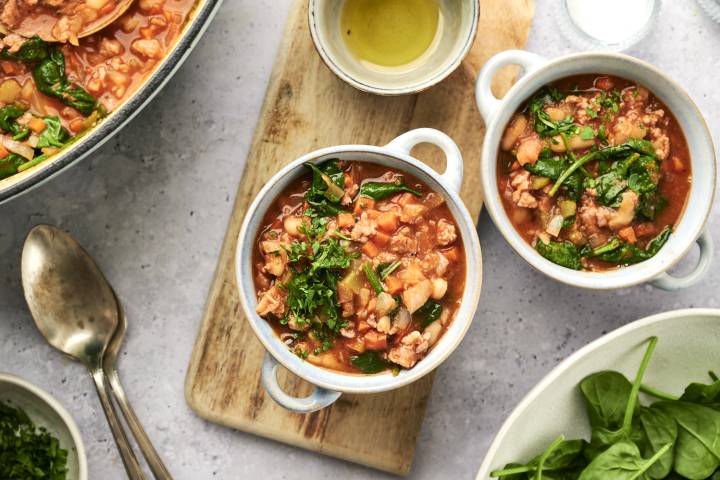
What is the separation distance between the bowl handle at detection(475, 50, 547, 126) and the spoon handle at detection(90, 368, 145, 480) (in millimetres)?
1651

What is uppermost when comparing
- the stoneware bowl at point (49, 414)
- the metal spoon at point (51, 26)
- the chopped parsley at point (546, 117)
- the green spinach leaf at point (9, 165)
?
the chopped parsley at point (546, 117)

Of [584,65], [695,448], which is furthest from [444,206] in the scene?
[695,448]

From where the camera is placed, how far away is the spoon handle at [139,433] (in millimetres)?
2818

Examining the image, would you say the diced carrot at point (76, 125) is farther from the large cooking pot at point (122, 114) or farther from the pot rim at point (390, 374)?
the pot rim at point (390, 374)

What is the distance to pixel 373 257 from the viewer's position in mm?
2467

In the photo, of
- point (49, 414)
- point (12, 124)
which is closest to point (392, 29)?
point (12, 124)

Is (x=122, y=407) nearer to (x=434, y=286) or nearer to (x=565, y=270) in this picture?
(x=434, y=286)

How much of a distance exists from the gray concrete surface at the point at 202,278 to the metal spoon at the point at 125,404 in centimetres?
5

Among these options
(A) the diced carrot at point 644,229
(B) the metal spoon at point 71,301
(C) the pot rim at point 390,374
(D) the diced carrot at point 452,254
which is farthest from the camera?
(B) the metal spoon at point 71,301

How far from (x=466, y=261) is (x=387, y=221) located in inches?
11.1

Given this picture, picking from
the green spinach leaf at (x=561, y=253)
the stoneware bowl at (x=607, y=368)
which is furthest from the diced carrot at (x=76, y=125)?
the stoneware bowl at (x=607, y=368)

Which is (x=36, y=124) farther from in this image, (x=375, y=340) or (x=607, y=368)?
(x=607, y=368)

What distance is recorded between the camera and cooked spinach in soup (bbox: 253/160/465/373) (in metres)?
2.45

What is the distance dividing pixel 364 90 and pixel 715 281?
59.4 inches
